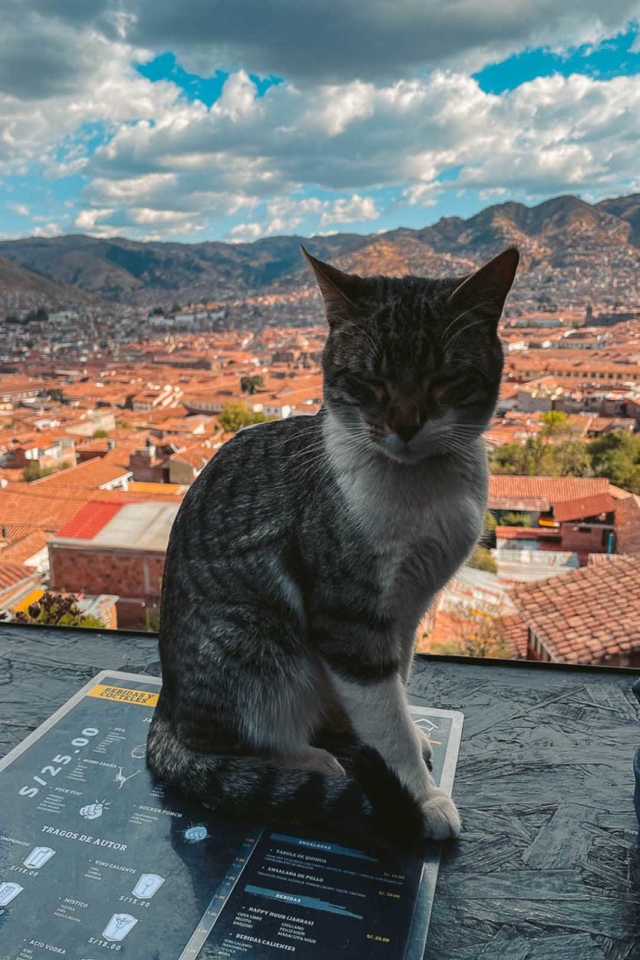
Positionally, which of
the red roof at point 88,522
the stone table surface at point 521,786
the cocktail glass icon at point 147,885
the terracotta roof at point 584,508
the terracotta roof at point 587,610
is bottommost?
the terracotta roof at point 584,508

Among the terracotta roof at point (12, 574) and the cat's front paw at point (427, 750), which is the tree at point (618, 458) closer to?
the terracotta roof at point (12, 574)

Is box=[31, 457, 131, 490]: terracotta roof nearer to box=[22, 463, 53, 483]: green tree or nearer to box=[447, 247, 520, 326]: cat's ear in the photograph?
box=[22, 463, 53, 483]: green tree

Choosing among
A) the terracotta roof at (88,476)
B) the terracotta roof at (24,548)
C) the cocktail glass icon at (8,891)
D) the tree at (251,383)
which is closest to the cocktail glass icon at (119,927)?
the cocktail glass icon at (8,891)

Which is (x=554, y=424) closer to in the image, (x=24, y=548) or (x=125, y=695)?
(x=24, y=548)

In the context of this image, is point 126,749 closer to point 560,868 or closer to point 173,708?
point 173,708

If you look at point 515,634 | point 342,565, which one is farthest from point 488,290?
point 515,634

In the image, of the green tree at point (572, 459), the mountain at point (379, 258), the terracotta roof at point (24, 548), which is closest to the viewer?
the mountain at point (379, 258)
